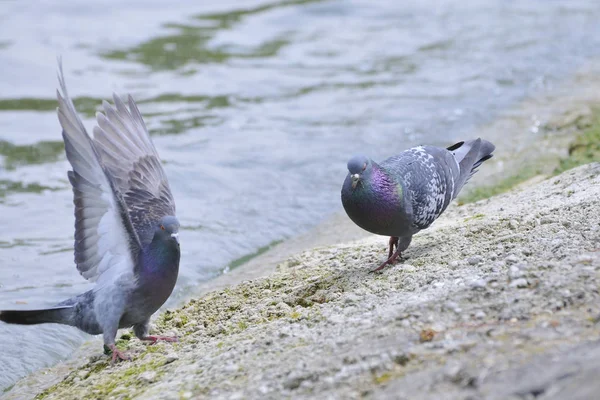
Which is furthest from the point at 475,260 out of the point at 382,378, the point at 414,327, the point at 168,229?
the point at 168,229

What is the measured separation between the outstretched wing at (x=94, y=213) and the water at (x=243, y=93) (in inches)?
43.3

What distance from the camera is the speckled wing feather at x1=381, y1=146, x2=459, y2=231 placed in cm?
541

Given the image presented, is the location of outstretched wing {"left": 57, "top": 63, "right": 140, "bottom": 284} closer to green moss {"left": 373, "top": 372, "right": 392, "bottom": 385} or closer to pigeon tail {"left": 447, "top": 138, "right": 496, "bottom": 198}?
green moss {"left": 373, "top": 372, "right": 392, "bottom": 385}

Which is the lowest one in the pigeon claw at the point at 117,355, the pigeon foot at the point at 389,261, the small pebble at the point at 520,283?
the pigeon claw at the point at 117,355

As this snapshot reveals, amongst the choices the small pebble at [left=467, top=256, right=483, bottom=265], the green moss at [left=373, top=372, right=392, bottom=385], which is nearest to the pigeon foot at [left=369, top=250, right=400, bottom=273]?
the small pebble at [left=467, top=256, right=483, bottom=265]

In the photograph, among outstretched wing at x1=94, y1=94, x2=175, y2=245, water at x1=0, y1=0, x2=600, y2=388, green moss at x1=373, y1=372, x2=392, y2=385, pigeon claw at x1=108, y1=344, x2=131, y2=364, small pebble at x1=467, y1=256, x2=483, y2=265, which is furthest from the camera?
water at x1=0, y1=0, x2=600, y2=388

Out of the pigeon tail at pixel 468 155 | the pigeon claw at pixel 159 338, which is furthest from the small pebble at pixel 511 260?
the pigeon claw at pixel 159 338

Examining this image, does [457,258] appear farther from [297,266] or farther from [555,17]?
[555,17]

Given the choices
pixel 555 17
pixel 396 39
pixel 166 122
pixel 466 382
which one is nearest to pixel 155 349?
pixel 466 382

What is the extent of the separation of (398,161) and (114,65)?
8.87 metres

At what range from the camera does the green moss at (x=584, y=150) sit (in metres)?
7.99

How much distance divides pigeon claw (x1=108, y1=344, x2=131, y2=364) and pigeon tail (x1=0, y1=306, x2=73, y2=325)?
1.24 ft

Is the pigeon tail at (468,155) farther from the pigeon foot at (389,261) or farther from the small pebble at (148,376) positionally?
the small pebble at (148,376)

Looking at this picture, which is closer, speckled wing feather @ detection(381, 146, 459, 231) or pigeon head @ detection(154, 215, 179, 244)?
pigeon head @ detection(154, 215, 179, 244)
